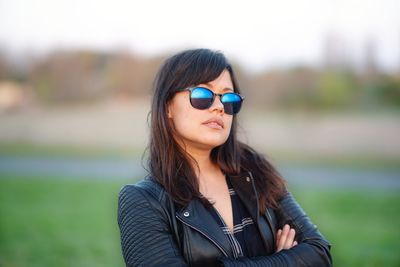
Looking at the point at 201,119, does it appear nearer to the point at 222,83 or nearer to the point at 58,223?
the point at 222,83

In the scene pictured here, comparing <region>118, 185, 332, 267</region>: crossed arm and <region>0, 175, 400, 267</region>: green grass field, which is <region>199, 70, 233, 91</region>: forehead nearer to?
<region>118, 185, 332, 267</region>: crossed arm

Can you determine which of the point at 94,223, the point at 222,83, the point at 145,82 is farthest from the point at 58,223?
the point at 145,82

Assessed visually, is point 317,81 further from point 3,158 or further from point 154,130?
Answer: point 154,130

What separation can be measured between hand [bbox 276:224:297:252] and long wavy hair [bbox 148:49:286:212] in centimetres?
15

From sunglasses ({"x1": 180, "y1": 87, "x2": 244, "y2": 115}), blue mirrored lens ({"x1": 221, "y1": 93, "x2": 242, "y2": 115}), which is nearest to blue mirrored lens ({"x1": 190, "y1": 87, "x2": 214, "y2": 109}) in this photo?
sunglasses ({"x1": 180, "y1": 87, "x2": 244, "y2": 115})

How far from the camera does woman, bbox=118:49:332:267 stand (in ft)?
7.02

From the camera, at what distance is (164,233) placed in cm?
213

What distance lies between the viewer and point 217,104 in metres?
2.43

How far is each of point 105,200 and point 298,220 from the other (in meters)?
7.25

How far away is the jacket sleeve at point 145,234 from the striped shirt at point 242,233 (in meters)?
0.27

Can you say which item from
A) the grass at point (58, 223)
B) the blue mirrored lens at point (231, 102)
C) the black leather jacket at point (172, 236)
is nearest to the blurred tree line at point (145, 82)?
the grass at point (58, 223)

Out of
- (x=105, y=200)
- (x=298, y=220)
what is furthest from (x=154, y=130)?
(x=105, y=200)

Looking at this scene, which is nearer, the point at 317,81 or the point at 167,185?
the point at 167,185

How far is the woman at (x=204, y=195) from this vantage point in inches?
84.2
